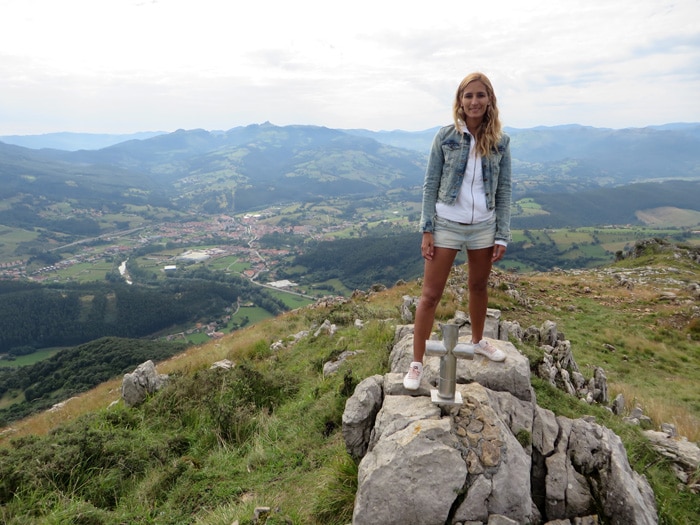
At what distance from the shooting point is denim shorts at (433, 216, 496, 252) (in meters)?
4.30

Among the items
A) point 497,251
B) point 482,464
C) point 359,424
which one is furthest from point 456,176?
point 359,424

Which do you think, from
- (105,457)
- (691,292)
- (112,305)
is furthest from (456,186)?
(112,305)

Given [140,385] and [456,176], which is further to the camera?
[140,385]

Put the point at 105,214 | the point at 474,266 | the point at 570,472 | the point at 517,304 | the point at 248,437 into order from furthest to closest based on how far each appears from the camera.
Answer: the point at 105,214 → the point at 517,304 → the point at 248,437 → the point at 474,266 → the point at 570,472

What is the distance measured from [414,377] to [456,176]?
95.2 inches

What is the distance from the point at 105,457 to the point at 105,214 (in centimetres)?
23370

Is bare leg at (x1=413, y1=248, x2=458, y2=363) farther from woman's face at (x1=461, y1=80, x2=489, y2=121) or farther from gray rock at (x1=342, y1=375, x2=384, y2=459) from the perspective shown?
woman's face at (x1=461, y1=80, x2=489, y2=121)

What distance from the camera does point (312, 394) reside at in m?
7.12

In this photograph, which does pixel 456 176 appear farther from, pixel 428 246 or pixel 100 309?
pixel 100 309

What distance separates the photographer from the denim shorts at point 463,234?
430cm

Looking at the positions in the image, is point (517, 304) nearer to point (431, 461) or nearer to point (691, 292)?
point (691, 292)

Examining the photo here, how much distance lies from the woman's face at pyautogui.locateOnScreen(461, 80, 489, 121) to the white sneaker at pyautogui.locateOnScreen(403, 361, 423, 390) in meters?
3.01

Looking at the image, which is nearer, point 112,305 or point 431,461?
point 431,461

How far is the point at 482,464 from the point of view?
3.41m
